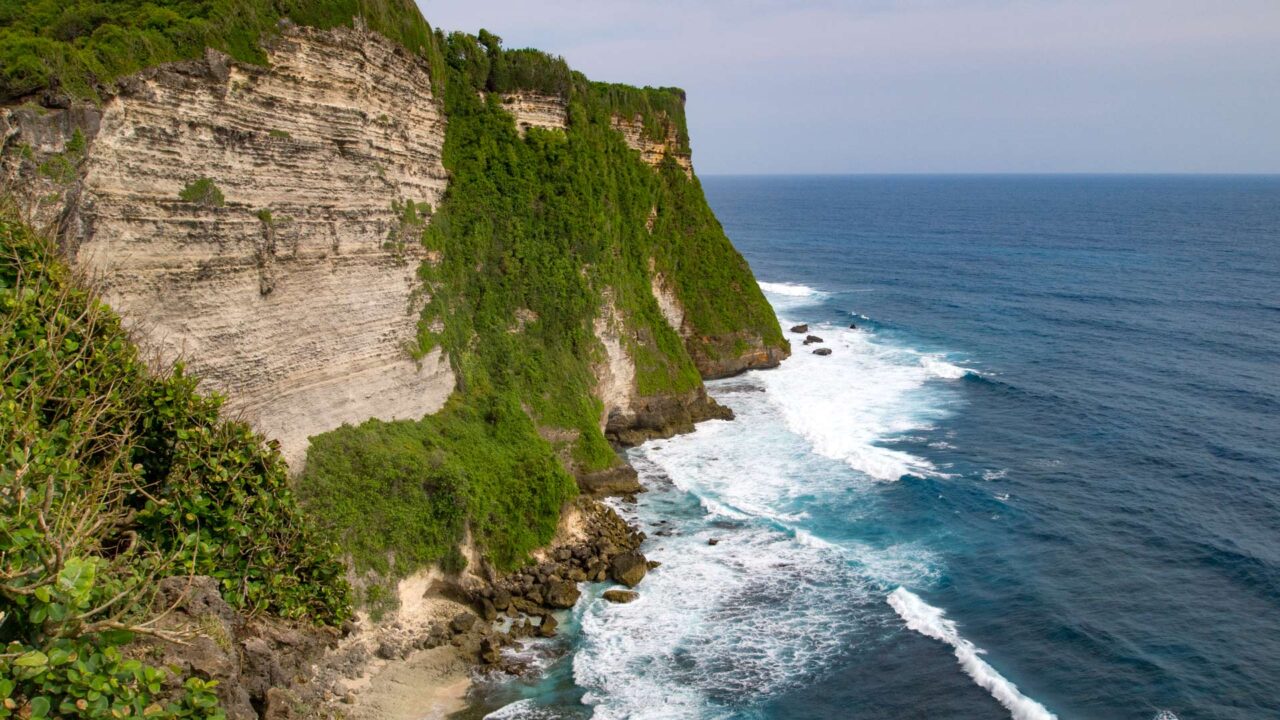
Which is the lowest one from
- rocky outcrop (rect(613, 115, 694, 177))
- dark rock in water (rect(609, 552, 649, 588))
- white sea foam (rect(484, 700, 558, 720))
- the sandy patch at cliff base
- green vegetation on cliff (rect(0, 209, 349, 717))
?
white sea foam (rect(484, 700, 558, 720))

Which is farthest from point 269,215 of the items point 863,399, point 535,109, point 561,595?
point 863,399

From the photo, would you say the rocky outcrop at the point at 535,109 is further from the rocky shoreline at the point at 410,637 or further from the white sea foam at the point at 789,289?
the white sea foam at the point at 789,289

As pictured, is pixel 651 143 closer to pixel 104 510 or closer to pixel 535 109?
pixel 535 109

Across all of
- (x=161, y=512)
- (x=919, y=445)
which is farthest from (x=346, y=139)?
(x=919, y=445)

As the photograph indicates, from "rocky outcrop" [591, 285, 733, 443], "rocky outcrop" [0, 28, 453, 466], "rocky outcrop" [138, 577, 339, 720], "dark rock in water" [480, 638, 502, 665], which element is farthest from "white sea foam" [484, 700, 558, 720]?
"rocky outcrop" [591, 285, 733, 443]

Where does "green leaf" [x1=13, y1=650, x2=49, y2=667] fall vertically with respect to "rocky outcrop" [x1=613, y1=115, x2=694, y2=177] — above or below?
below

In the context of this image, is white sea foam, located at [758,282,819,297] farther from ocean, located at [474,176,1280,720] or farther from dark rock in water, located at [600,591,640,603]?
dark rock in water, located at [600,591,640,603]

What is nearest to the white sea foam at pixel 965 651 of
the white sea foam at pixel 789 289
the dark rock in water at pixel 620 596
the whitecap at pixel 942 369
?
the dark rock in water at pixel 620 596
